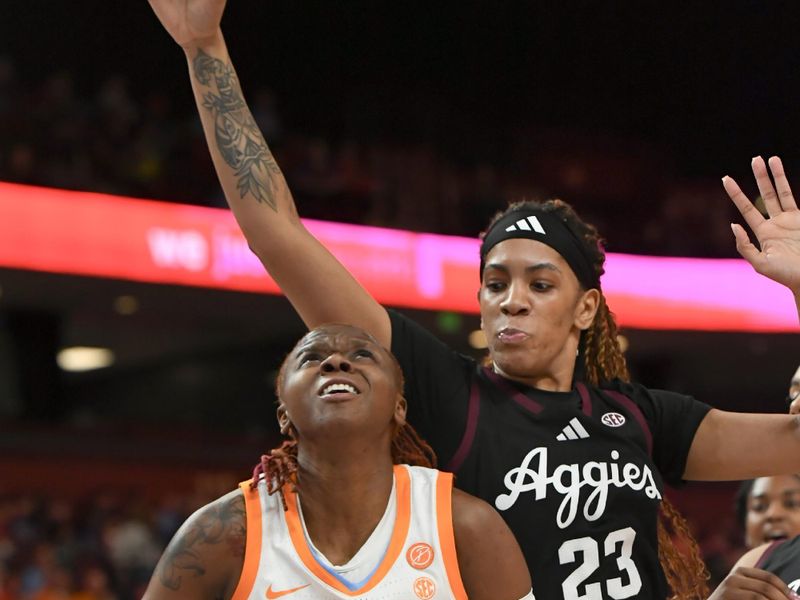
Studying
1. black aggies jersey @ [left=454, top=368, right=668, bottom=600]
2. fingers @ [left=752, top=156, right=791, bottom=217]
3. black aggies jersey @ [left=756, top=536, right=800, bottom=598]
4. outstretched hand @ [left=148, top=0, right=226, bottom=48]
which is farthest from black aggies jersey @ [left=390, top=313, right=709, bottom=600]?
black aggies jersey @ [left=756, top=536, right=800, bottom=598]

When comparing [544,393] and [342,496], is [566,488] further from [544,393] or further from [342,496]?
[342,496]

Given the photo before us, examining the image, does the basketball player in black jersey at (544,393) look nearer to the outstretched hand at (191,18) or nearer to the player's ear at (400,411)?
the outstretched hand at (191,18)

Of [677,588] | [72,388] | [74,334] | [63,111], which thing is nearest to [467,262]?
[63,111]

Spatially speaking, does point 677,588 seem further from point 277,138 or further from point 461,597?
point 277,138

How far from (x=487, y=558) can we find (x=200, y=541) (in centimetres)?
49

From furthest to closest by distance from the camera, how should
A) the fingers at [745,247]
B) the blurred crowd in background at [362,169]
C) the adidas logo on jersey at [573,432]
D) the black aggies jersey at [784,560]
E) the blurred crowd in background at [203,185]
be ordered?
the blurred crowd in background at [362,169] < the blurred crowd in background at [203,185] < the black aggies jersey at [784,560] < the fingers at [745,247] < the adidas logo on jersey at [573,432]

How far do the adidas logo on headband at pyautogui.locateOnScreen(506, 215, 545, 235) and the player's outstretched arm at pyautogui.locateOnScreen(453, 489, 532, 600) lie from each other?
747mm

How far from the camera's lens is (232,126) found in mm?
2600

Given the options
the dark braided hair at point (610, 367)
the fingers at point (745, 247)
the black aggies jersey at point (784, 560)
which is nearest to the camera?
the fingers at point (745, 247)

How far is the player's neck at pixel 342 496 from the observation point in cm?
224

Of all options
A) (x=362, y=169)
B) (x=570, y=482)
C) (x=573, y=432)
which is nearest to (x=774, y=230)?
(x=573, y=432)

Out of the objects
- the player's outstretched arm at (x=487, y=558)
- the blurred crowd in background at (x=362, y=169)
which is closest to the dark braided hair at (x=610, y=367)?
the player's outstretched arm at (x=487, y=558)

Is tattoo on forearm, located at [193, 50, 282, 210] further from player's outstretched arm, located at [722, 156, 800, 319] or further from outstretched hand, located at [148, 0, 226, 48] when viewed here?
player's outstretched arm, located at [722, 156, 800, 319]

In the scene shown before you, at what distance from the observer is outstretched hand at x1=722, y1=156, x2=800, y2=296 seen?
8.91 ft
